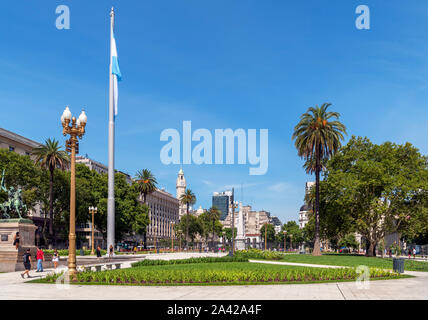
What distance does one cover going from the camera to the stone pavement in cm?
1446

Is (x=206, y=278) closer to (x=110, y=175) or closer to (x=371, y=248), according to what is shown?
(x=110, y=175)

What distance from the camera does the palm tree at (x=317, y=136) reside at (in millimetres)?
54656

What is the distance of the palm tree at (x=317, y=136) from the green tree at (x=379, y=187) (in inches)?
117

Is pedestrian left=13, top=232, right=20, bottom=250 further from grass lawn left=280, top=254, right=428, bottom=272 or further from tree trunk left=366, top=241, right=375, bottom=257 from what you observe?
tree trunk left=366, top=241, right=375, bottom=257

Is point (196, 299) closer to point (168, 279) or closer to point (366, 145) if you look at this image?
point (168, 279)

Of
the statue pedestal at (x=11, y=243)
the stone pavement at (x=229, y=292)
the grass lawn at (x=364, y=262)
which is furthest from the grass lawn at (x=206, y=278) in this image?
the grass lawn at (x=364, y=262)

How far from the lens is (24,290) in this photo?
16953 mm

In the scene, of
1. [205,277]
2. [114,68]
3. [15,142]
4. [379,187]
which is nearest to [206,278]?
[205,277]

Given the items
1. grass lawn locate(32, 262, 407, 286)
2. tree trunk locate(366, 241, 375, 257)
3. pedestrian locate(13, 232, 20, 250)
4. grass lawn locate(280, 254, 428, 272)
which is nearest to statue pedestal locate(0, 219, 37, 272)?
pedestrian locate(13, 232, 20, 250)

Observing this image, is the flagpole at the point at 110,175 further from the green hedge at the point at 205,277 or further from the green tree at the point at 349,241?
the green tree at the point at 349,241

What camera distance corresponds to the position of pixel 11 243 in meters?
30.7

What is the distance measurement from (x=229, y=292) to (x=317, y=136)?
1626 inches
